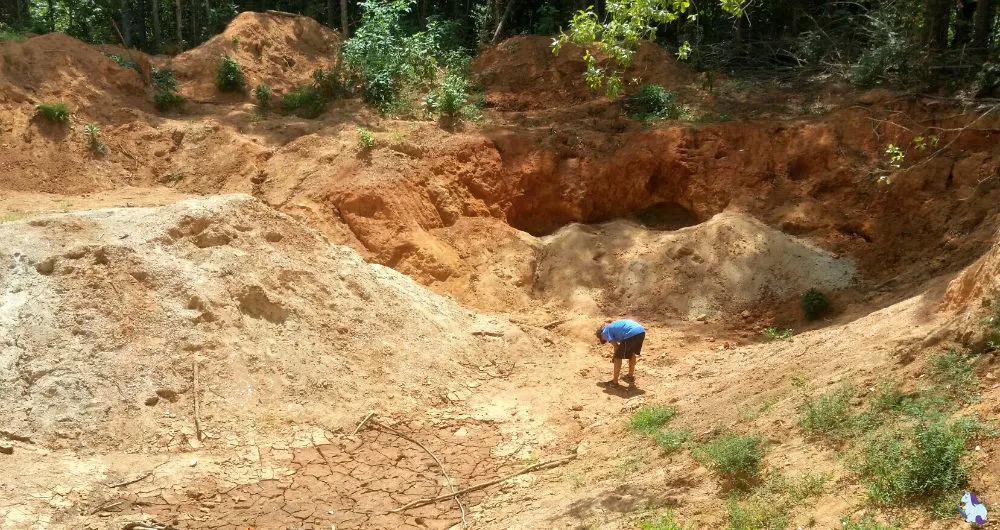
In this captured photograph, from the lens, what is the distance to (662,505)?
19.0 ft

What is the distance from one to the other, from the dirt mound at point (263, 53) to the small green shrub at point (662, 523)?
38.6 feet

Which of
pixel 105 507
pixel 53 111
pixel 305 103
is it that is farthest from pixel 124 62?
pixel 105 507

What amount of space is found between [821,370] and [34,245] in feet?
24.3

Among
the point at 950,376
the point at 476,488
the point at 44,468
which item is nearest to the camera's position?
the point at 950,376

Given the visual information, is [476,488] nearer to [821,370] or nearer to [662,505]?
[662,505]

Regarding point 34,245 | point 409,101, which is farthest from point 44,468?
point 409,101

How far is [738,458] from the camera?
5754 millimetres

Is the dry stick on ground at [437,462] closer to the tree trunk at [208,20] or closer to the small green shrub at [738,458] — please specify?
the small green shrub at [738,458]

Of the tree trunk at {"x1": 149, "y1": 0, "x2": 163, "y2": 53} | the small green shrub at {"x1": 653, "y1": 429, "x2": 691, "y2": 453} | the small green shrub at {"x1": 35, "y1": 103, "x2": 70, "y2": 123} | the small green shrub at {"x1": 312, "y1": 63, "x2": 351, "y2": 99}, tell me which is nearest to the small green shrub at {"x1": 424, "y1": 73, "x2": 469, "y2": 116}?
the small green shrub at {"x1": 312, "y1": 63, "x2": 351, "y2": 99}

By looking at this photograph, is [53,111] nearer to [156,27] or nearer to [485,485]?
[156,27]

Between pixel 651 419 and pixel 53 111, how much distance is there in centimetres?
1020

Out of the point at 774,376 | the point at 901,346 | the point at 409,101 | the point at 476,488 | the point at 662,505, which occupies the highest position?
the point at 409,101

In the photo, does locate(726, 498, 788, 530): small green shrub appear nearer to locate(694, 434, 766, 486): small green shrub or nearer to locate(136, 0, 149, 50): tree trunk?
locate(694, 434, 766, 486): small green shrub

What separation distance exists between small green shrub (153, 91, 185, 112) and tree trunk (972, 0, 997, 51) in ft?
Result: 41.7
